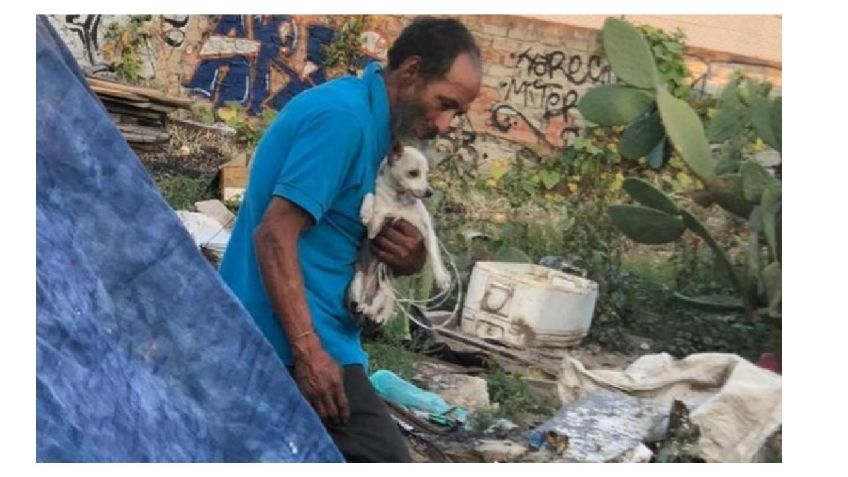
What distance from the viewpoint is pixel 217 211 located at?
21.3 ft

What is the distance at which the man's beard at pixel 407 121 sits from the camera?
6.05 metres

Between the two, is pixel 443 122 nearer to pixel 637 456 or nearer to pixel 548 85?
pixel 548 85

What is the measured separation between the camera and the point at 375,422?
19.7 feet

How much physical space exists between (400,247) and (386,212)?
0.18 meters

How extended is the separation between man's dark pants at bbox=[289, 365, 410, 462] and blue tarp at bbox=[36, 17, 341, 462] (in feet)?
0.36

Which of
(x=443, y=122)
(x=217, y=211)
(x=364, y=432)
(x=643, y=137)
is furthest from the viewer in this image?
(x=217, y=211)

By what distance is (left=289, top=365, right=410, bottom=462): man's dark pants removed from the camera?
5.94 metres

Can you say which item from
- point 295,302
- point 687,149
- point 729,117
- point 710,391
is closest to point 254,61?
point 295,302

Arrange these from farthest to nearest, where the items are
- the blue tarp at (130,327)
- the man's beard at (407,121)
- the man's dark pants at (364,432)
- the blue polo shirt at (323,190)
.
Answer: the man's beard at (407,121) → the man's dark pants at (364,432) → the blue polo shirt at (323,190) → the blue tarp at (130,327)

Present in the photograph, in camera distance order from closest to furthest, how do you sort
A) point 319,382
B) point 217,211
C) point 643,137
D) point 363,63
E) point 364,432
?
point 319,382, point 364,432, point 363,63, point 643,137, point 217,211

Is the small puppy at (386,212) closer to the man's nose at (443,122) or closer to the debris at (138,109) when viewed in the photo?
the man's nose at (443,122)

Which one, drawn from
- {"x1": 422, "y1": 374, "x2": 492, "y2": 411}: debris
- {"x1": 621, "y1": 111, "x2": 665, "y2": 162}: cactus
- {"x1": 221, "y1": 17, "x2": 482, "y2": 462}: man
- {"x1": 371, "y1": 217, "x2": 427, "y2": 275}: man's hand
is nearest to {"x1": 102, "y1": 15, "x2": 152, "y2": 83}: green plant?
{"x1": 221, "y1": 17, "x2": 482, "y2": 462}: man

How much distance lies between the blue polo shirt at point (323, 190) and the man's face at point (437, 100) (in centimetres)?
8

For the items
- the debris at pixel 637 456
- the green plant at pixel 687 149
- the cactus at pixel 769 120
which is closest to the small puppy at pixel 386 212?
the green plant at pixel 687 149
